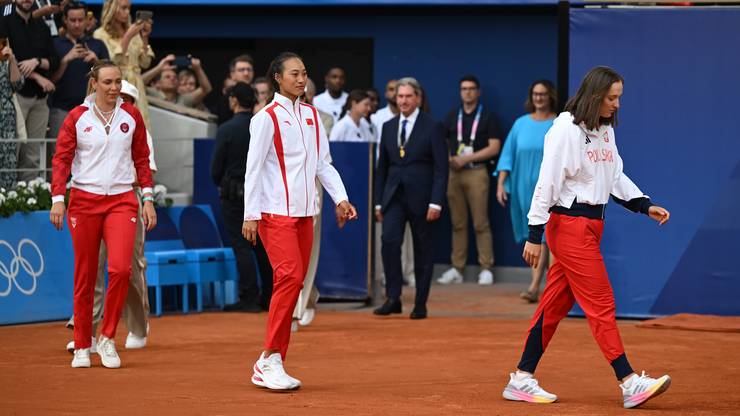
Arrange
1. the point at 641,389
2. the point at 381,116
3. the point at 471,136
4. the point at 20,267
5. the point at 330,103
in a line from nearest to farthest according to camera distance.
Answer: the point at 641,389 → the point at 20,267 → the point at 471,136 → the point at 381,116 → the point at 330,103

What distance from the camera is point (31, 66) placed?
528 inches

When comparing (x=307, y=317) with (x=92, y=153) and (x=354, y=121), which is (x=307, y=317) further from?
(x=92, y=153)

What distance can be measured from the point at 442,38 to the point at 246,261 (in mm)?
5078

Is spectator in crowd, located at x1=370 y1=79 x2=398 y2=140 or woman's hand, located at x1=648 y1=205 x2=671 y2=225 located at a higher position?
spectator in crowd, located at x1=370 y1=79 x2=398 y2=140

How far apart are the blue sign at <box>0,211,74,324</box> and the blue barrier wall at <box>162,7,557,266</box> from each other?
5674 mm

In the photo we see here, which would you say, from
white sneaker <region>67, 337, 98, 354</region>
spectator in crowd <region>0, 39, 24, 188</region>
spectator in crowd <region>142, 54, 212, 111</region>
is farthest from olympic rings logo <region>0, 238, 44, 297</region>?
spectator in crowd <region>142, 54, 212, 111</region>

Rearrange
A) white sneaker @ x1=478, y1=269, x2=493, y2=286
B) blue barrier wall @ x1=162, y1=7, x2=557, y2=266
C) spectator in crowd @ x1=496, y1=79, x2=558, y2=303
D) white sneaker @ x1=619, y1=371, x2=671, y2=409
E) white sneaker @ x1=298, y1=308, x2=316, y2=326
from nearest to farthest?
white sneaker @ x1=619, y1=371, x2=671, y2=409 < white sneaker @ x1=298, y1=308, x2=316, y2=326 < spectator in crowd @ x1=496, y1=79, x2=558, y2=303 < white sneaker @ x1=478, y1=269, x2=493, y2=286 < blue barrier wall @ x1=162, y1=7, x2=557, y2=266

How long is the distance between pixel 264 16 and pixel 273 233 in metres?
9.67

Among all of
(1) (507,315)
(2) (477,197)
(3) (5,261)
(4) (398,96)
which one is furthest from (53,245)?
(2) (477,197)

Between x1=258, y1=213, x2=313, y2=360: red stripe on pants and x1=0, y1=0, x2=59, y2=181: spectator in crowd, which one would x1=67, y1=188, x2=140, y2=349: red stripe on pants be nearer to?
x1=258, y1=213, x2=313, y2=360: red stripe on pants

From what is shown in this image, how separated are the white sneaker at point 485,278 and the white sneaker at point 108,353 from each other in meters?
7.70

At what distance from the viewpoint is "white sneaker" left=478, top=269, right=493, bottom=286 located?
16766 millimetres

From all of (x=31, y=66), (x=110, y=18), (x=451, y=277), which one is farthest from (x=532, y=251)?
(x=451, y=277)

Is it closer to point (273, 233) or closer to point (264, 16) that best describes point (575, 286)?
point (273, 233)
